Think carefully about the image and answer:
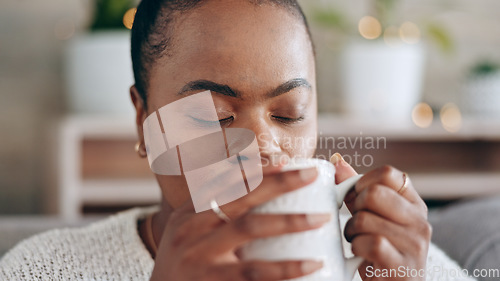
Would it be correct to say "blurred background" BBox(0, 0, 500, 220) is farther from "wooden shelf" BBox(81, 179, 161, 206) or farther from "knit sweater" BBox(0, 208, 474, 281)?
"knit sweater" BBox(0, 208, 474, 281)

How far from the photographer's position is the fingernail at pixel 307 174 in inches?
16.2

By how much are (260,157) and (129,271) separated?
35 centimetres

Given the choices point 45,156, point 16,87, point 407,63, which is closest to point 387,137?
point 407,63

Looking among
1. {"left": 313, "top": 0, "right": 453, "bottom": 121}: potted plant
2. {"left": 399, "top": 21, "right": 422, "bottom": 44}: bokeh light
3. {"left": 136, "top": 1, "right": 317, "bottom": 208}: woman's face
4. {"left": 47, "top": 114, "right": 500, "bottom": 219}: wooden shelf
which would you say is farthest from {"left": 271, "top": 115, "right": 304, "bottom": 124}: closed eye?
{"left": 399, "top": 21, "right": 422, "bottom": 44}: bokeh light

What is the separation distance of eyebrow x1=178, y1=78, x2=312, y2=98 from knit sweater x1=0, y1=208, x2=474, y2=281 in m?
0.26

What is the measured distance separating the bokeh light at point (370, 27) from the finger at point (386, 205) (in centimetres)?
149

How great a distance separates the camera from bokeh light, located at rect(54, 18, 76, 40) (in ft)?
6.24

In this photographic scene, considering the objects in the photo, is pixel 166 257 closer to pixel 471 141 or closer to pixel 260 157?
pixel 260 157

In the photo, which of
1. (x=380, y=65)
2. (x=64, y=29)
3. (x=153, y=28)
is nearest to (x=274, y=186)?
(x=153, y=28)

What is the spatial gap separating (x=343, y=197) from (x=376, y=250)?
51mm

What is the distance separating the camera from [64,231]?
81cm

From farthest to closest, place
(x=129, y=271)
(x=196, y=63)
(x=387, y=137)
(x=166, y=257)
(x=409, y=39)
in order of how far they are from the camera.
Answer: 1. (x=409, y=39)
2. (x=387, y=137)
3. (x=129, y=271)
4. (x=196, y=63)
5. (x=166, y=257)

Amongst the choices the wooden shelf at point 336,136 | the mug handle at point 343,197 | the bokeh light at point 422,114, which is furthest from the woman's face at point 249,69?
the bokeh light at point 422,114

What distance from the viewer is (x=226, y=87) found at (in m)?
0.61
